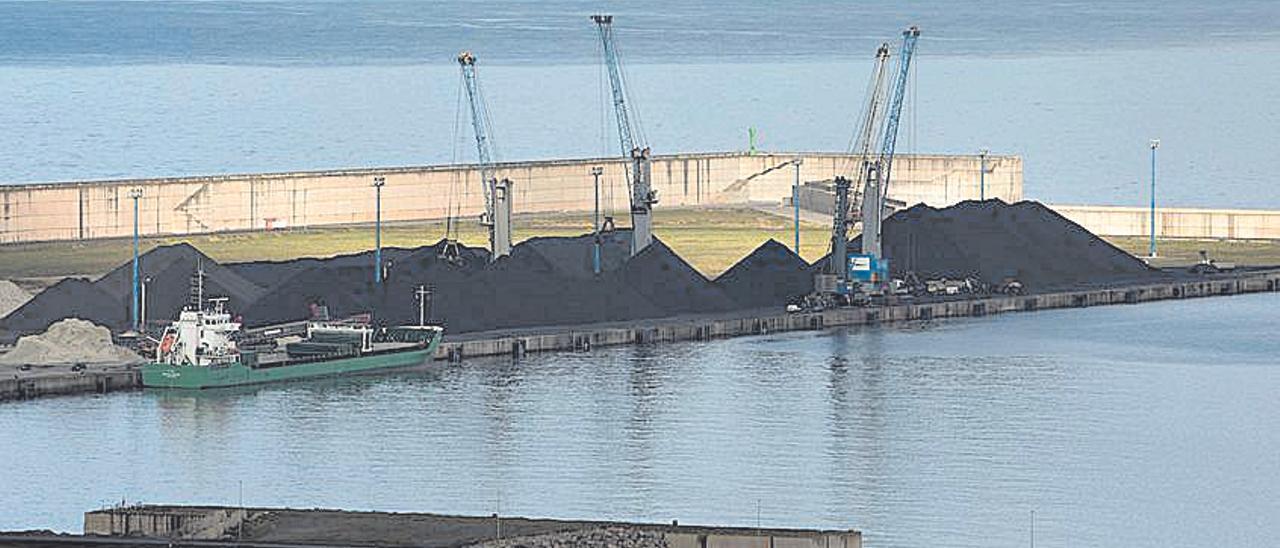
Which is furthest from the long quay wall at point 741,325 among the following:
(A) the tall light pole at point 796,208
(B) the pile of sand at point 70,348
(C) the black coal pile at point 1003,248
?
(A) the tall light pole at point 796,208

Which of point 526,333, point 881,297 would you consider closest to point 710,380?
point 526,333

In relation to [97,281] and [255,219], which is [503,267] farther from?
[255,219]

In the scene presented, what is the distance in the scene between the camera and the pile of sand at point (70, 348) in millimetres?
72625

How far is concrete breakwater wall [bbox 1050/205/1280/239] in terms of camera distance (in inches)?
4227

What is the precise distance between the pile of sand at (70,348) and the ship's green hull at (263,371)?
177 centimetres

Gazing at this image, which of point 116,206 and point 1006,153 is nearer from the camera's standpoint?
point 116,206

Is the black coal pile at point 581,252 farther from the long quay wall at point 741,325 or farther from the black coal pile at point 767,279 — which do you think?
the long quay wall at point 741,325

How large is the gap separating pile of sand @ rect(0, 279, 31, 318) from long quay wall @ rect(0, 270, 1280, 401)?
8.65 m

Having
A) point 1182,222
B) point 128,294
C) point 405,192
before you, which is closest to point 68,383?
point 128,294

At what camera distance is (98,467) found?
60.2 m

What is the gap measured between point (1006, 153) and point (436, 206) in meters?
57.1

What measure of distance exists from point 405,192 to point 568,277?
26.0m

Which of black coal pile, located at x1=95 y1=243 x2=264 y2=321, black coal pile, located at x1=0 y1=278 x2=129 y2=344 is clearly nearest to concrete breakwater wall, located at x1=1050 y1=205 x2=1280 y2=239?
black coal pile, located at x1=95 y1=243 x2=264 y2=321

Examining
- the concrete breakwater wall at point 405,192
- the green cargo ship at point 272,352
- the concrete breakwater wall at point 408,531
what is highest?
the concrete breakwater wall at point 405,192
